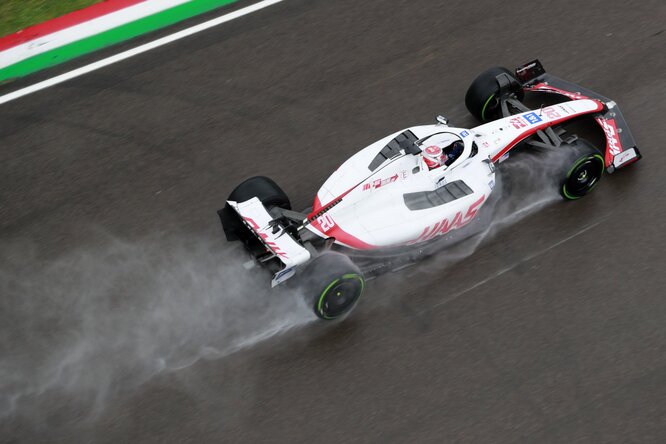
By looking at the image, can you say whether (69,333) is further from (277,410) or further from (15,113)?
(15,113)

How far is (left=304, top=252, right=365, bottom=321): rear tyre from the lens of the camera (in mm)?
6438

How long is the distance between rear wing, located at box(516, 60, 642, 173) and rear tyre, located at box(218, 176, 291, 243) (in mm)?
3340

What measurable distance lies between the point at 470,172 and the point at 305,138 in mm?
2259

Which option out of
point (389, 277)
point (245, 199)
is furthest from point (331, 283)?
point (245, 199)

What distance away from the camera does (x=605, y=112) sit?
7.91m

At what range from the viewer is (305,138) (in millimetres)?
8570

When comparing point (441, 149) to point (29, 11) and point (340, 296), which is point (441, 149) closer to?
point (340, 296)

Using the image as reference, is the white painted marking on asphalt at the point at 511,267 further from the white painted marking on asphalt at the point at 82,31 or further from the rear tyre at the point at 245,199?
the white painted marking on asphalt at the point at 82,31

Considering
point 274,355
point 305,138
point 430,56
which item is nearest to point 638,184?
point 430,56

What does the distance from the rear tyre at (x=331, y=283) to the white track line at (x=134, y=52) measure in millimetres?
4707

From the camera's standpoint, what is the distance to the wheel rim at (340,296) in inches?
256

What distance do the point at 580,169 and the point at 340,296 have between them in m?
2.86

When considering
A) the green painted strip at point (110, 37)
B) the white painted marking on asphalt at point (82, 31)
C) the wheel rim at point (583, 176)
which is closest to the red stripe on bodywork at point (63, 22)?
the white painted marking on asphalt at point (82, 31)

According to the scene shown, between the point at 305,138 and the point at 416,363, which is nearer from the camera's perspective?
the point at 416,363
